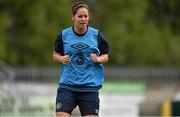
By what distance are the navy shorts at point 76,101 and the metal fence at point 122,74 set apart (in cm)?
1674

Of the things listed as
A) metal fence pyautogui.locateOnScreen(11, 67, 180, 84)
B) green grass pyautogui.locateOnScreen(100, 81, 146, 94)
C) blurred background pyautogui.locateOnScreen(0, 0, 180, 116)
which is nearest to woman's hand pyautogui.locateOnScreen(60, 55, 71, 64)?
green grass pyautogui.locateOnScreen(100, 81, 146, 94)

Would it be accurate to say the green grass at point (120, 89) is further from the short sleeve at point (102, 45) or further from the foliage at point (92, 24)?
the short sleeve at point (102, 45)

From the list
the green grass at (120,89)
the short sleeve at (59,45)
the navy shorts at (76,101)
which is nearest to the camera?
the navy shorts at (76,101)

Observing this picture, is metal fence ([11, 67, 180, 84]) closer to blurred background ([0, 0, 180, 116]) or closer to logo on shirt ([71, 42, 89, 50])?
blurred background ([0, 0, 180, 116])

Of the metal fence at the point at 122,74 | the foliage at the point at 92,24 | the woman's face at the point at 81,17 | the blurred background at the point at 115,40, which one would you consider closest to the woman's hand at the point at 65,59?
the woman's face at the point at 81,17

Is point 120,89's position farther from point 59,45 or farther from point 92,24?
point 59,45

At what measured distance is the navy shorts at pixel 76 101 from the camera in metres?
7.79

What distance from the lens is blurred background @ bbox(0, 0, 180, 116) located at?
2578 cm

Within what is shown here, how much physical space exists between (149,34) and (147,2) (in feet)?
7.01

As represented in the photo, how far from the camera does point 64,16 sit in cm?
2828

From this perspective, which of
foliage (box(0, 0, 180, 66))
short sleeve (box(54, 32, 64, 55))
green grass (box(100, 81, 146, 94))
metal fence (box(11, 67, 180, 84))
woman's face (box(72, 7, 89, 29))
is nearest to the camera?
woman's face (box(72, 7, 89, 29))

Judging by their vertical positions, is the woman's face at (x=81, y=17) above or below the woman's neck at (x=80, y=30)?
above

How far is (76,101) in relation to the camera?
790 cm

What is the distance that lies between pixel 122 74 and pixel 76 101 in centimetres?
Result: 1806
